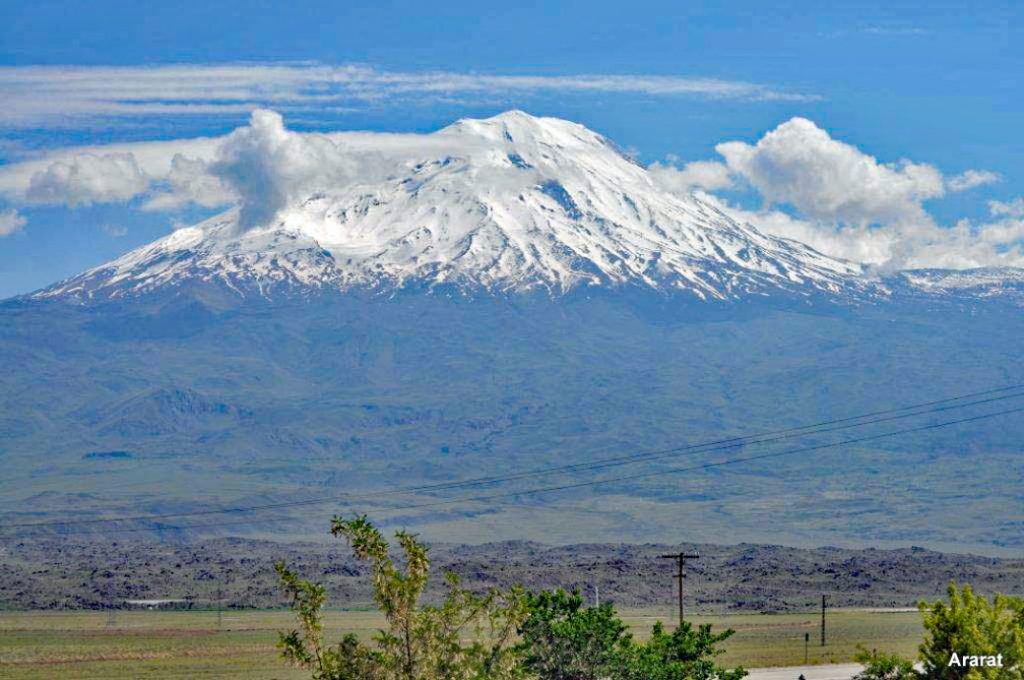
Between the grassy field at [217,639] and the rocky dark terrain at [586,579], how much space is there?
1020cm

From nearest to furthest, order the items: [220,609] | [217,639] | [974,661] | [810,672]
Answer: [974,661] → [810,672] → [217,639] → [220,609]

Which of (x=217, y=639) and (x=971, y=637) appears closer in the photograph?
(x=971, y=637)

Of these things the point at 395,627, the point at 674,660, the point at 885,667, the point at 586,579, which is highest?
the point at 586,579

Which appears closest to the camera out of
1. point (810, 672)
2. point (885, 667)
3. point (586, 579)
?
point (885, 667)

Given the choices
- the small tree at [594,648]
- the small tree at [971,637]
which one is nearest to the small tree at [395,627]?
the small tree at [971,637]

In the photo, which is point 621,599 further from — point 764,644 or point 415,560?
point 415,560

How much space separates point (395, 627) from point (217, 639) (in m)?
75.6

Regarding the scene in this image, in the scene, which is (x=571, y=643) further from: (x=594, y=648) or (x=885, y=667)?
(x=885, y=667)

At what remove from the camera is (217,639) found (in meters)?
113

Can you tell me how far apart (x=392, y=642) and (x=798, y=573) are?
135926mm

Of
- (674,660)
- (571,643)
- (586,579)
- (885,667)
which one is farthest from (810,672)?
(586,579)

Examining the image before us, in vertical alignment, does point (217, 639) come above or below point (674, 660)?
below

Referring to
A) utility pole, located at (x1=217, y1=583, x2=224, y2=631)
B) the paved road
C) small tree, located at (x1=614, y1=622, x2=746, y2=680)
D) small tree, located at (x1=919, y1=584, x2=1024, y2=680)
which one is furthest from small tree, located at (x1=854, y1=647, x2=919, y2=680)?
utility pole, located at (x1=217, y1=583, x2=224, y2=631)

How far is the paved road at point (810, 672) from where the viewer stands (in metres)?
77.6
